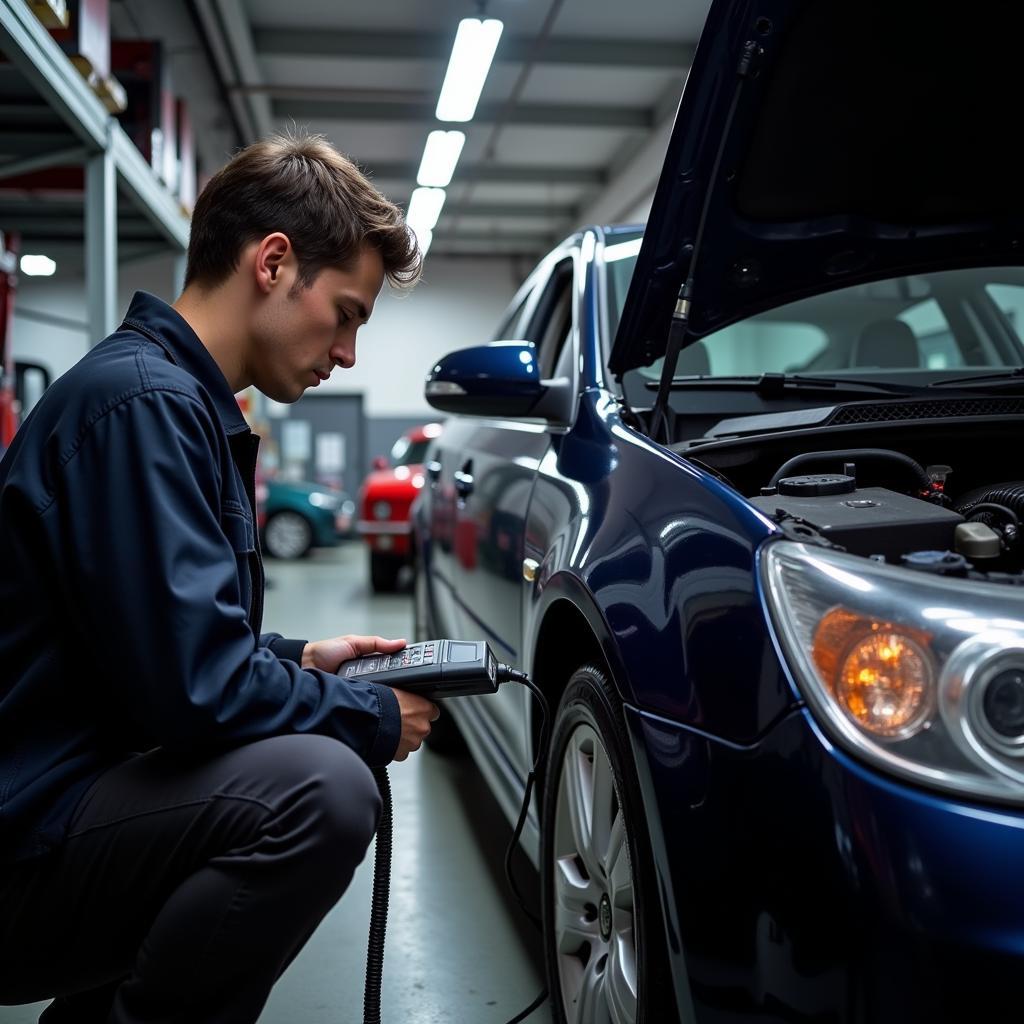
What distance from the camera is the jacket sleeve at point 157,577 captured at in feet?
3.52

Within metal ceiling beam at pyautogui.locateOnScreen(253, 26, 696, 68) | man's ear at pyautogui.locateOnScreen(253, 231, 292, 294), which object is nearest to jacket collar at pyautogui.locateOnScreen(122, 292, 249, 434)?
man's ear at pyautogui.locateOnScreen(253, 231, 292, 294)

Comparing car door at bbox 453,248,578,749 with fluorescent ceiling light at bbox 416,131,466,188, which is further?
fluorescent ceiling light at bbox 416,131,466,188

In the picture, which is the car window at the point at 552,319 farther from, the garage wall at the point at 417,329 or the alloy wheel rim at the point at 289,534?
the garage wall at the point at 417,329

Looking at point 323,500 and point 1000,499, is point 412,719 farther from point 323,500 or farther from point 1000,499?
point 323,500

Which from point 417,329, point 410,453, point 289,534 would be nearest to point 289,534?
point 289,534

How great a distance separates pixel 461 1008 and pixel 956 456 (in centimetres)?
A: 127

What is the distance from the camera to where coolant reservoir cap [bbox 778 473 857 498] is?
4.70 feet

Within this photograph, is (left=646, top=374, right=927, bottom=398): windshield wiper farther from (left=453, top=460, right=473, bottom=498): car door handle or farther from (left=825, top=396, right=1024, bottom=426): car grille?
(left=453, top=460, right=473, bottom=498): car door handle

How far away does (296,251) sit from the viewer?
133cm

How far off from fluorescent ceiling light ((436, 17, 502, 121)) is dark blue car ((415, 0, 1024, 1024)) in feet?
18.4

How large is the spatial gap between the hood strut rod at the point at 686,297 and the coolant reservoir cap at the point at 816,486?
0.26 m

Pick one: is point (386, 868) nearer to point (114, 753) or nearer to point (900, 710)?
point (114, 753)

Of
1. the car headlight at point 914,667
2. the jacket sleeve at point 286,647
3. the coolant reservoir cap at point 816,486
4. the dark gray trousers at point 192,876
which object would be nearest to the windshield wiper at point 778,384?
the coolant reservoir cap at point 816,486

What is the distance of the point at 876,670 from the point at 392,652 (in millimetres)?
654
